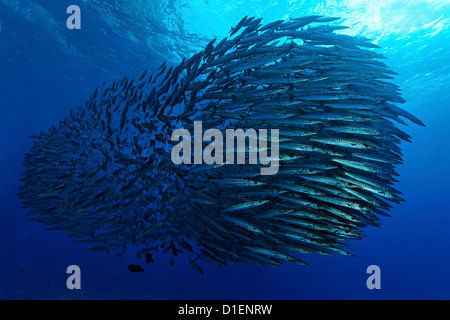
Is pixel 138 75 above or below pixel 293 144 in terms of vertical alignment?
above

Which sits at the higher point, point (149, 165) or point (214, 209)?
point (149, 165)

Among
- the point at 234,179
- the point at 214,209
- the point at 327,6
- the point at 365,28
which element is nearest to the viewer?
the point at 234,179

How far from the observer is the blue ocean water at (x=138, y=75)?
47.6ft

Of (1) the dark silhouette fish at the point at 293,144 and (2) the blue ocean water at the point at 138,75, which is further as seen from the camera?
(2) the blue ocean water at the point at 138,75

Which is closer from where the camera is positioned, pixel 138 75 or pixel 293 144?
pixel 293 144

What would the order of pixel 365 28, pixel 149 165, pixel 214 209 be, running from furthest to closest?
pixel 365 28 < pixel 214 209 < pixel 149 165

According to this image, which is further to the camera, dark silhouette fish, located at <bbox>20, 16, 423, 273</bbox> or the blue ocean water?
the blue ocean water

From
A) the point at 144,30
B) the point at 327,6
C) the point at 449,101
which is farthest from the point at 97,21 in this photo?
the point at 449,101

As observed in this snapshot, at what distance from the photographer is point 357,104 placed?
4.08 metres

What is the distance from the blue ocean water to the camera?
14.5 m

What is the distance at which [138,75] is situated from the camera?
22.7m

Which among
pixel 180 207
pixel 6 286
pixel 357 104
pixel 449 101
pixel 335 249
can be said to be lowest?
pixel 6 286

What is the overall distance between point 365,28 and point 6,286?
23434 millimetres
